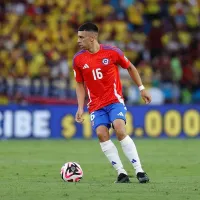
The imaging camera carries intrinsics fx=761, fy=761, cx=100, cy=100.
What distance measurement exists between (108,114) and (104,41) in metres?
16.1

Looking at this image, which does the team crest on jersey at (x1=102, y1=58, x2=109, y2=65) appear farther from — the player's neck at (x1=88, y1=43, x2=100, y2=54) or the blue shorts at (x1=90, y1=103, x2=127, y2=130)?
the blue shorts at (x1=90, y1=103, x2=127, y2=130)

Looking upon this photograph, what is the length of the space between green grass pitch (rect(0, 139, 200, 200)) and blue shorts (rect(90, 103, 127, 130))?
863 mm

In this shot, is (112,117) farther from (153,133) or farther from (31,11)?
(31,11)

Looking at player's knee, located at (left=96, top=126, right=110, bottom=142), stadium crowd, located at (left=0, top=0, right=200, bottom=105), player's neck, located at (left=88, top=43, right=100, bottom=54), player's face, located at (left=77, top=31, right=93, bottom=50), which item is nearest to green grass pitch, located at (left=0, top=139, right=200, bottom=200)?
player's knee, located at (left=96, top=126, right=110, bottom=142)

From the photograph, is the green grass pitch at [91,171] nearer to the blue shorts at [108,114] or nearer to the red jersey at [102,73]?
Answer: the blue shorts at [108,114]

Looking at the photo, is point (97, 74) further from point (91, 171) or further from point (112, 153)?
point (91, 171)

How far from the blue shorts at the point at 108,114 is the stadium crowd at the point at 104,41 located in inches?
503

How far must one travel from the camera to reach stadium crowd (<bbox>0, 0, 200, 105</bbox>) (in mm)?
24625

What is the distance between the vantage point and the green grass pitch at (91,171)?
9.15m

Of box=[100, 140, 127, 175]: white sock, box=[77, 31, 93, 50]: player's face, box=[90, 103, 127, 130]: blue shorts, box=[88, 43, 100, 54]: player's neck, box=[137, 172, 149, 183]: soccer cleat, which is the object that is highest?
box=[77, 31, 93, 50]: player's face

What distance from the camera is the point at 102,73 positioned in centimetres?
1116

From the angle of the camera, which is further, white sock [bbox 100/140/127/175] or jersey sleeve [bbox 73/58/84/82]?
jersey sleeve [bbox 73/58/84/82]

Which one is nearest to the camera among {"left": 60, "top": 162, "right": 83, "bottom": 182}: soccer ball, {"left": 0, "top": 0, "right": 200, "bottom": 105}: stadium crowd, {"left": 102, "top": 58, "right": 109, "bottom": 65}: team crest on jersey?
{"left": 60, "top": 162, "right": 83, "bottom": 182}: soccer ball

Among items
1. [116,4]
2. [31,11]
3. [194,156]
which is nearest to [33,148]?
[194,156]
